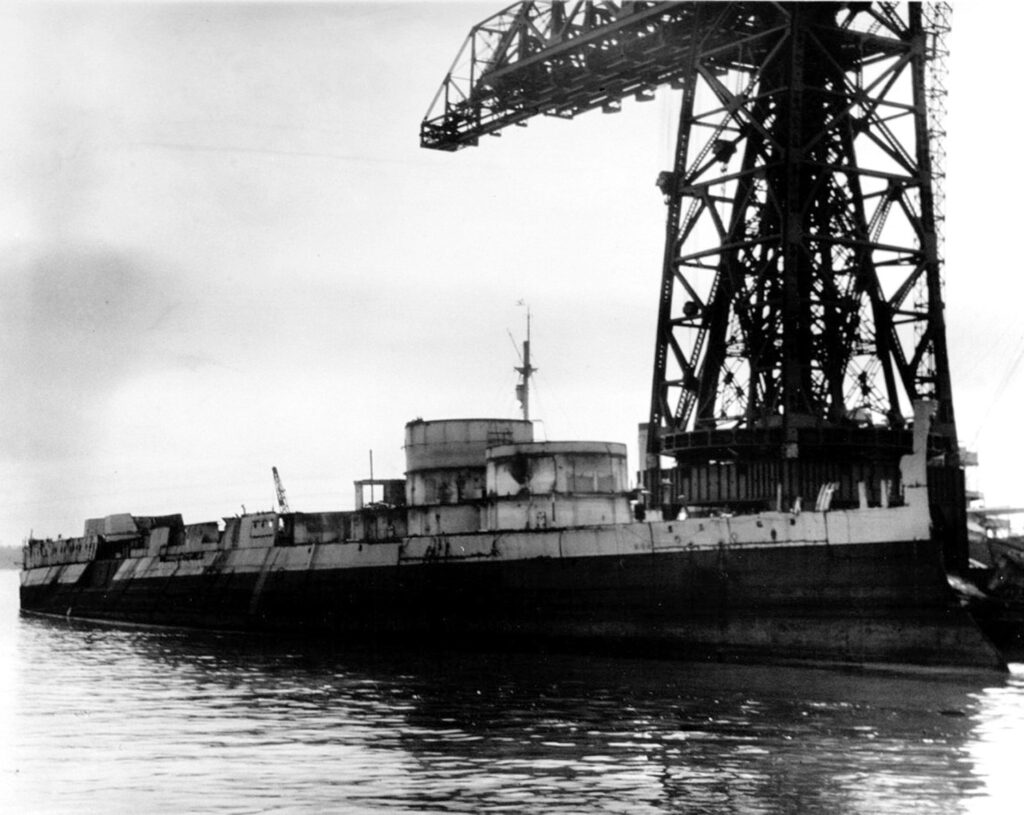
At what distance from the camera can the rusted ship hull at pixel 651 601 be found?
29.3 metres

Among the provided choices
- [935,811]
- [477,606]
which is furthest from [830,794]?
[477,606]

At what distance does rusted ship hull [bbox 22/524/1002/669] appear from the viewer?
96.3ft

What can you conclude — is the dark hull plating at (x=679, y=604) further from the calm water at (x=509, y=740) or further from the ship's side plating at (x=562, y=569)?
the calm water at (x=509, y=740)

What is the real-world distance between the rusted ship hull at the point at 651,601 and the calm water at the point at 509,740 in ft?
5.05

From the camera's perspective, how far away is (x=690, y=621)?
32812mm

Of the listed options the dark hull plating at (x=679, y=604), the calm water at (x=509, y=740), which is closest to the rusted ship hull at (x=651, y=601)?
the dark hull plating at (x=679, y=604)

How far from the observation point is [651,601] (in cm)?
3372

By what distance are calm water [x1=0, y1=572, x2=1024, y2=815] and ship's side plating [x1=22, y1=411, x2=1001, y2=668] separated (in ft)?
6.13

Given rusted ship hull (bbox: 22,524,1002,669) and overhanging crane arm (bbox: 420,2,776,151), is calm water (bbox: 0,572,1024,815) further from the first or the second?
overhanging crane arm (bbox: 420,2,776,151)

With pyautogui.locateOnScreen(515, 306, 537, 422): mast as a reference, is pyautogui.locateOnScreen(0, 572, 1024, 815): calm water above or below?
below

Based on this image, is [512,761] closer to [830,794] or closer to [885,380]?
[830,794]

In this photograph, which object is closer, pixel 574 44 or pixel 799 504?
pixel 799 504

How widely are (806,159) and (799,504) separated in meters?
11.2

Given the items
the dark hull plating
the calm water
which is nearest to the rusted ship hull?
the dark hull plating
